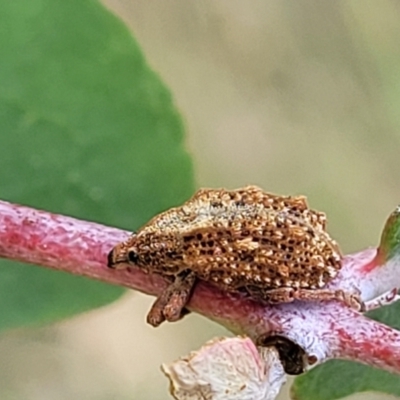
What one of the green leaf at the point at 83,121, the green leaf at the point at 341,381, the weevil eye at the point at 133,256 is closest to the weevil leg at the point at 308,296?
the weevil eye at the point at 133,256

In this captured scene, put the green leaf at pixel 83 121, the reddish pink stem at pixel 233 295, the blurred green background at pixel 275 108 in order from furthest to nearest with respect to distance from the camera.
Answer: the blurred green background at pixel 275 108 < the green leaf at pixel 83 121 < the reddish pink stem at pixel 233 295

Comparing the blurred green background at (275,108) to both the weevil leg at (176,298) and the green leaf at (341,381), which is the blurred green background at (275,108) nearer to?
the green leaf at (341,381)

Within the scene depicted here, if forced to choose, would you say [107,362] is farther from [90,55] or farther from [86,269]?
[86,269]

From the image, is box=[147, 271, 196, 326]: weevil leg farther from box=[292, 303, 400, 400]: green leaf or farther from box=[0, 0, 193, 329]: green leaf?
box=[0, 0, 193, 329]: green leaf

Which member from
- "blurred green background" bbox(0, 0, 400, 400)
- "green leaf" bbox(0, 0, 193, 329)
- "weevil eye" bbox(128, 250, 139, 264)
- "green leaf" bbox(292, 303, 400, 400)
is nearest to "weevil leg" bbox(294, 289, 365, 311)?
"weevil eye" bbox(128, 250, 139, 264)

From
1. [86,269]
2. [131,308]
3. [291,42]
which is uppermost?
[291,42]

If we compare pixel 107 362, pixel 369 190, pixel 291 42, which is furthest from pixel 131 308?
pixel 291 42

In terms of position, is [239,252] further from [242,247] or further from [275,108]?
[275,108]
